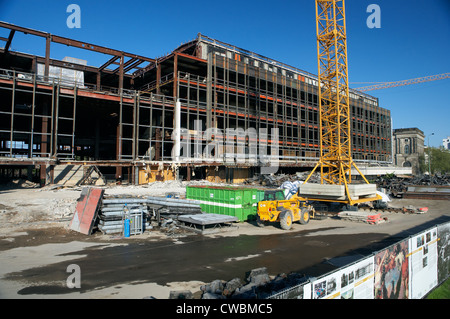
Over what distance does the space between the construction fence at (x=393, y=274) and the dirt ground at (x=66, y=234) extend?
437 centimetres

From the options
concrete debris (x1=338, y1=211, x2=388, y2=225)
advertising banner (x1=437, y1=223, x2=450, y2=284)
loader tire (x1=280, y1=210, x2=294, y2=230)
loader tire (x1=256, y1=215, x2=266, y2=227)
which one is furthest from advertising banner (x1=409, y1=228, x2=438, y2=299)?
concrete debris (x1=338, y1=211, x2=388, y2=225)

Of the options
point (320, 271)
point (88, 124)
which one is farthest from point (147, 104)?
point (320, 271)

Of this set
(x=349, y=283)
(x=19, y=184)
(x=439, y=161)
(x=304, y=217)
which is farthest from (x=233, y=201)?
(x=439, y=161)

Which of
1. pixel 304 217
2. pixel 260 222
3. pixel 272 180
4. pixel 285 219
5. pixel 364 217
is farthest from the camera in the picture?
pixel 272 180

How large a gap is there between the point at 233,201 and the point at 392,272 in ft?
38.9

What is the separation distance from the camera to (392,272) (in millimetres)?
6504

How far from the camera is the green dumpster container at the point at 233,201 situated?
17.9m

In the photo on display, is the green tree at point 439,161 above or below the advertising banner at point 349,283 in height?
above

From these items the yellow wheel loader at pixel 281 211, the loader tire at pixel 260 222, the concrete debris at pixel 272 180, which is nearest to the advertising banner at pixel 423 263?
the yellow wheel loader at pixel 281 211

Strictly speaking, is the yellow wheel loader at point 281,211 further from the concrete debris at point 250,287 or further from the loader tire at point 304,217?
the concrete debris at point 250,287

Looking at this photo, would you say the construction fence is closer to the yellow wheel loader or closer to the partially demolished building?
the yellow wheel loader

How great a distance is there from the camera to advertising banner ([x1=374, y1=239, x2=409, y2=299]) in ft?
19.8

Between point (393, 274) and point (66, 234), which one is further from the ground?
point (393, 274)

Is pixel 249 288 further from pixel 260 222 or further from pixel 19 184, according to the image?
pixel 19 184
